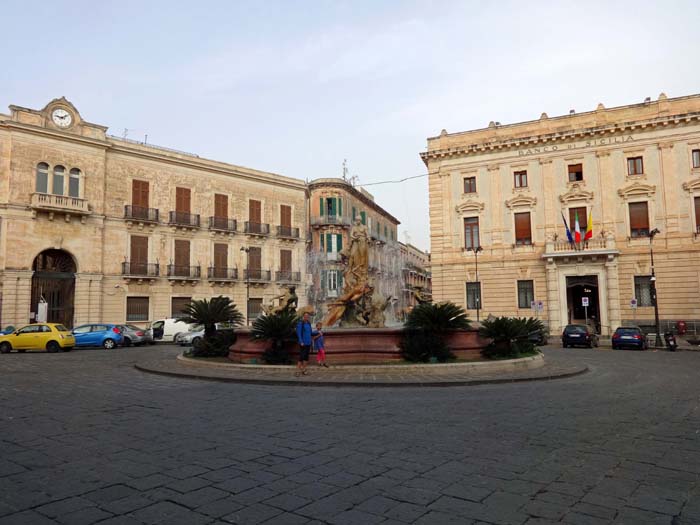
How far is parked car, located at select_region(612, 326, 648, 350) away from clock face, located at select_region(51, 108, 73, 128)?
33038 millimetres

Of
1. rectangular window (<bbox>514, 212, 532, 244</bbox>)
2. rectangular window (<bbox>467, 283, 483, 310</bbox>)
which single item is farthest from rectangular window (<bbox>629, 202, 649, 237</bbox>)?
rectangular window (<bbox>467, 283, 483, 310</bbox>)

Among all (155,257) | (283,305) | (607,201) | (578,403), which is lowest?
(578,403)

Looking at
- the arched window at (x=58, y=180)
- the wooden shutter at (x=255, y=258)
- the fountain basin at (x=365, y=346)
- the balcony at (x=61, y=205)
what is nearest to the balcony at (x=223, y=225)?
the wooden shutter at (x=255, y=258)

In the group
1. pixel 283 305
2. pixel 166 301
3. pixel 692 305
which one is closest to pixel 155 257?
pixel 166 301

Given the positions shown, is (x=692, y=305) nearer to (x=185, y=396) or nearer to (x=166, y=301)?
(x=185, y=396)

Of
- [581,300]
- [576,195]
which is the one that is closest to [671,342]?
[581,300]

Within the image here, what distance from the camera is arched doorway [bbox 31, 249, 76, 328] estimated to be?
3095 cm

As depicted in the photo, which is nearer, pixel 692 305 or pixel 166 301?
pixel 692 305

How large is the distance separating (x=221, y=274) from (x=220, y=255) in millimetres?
1442

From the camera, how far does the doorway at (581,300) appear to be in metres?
32.8

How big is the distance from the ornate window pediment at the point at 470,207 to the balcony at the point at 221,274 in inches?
665

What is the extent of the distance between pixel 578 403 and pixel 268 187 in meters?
36.1

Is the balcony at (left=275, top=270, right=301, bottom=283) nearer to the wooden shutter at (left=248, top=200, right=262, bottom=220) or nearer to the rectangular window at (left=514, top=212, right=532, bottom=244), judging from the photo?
the wooden shutter at (left=248, top=200, right=262, bottom=220)

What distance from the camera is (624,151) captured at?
105 feet
